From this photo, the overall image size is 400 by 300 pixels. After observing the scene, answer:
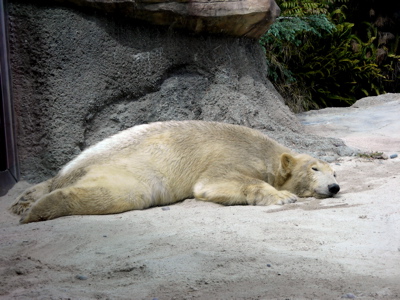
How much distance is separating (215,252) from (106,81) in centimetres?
377

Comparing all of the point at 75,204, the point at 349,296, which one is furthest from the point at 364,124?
the point at 349,296

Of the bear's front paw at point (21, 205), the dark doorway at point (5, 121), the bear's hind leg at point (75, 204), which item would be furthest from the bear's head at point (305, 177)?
the dark doorway at point (5, 121)

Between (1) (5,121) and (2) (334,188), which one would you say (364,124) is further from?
(1) (5,121)

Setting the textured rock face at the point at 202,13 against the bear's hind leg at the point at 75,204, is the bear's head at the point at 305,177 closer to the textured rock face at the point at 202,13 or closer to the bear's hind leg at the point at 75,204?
the bear's hind leg at the point at 75,204

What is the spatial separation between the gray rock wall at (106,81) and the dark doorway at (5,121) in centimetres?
15

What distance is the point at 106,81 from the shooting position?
20.6ft

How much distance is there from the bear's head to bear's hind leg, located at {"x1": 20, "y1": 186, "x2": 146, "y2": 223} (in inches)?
73.2

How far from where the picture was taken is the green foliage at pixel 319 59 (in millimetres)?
12523

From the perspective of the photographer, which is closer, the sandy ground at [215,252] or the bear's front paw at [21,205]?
the sandy ground at [215,252]

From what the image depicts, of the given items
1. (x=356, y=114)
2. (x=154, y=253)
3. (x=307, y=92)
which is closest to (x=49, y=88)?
(x=154, y=253)

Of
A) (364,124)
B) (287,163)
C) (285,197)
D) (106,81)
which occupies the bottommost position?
(364,124)

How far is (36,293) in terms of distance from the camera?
242cm

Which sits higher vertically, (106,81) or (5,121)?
(106,81)

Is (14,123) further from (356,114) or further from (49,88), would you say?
(356,114)
